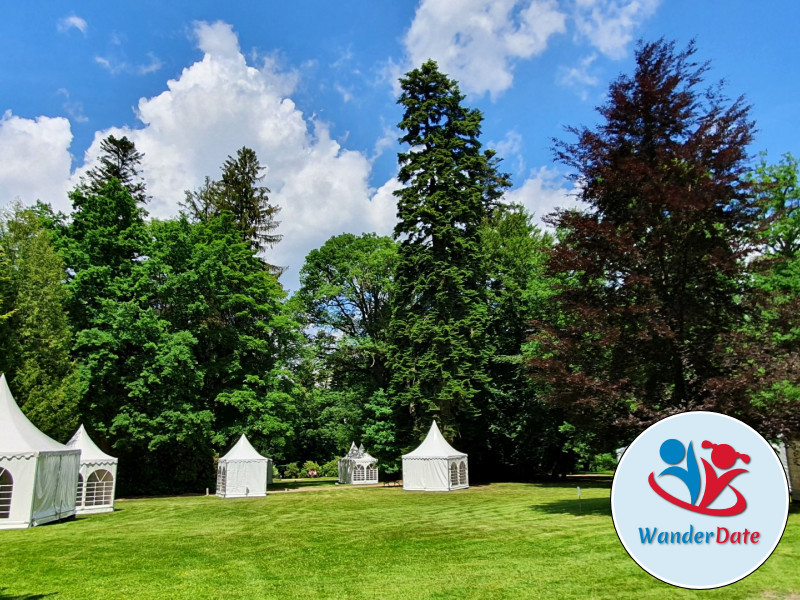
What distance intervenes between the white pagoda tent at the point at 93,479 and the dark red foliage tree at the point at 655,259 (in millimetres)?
15868

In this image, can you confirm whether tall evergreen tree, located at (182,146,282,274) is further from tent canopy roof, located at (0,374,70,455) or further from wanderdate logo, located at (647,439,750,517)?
wanderdate logo, located at (647,439,750,517)

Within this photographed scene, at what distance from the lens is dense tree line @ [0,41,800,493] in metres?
13.9

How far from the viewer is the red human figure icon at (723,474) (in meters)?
3.95

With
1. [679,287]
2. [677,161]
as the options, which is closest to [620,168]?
[677,161]

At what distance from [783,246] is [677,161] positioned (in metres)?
14.4

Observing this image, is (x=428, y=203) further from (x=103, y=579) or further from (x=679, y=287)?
(x=103, y=579)

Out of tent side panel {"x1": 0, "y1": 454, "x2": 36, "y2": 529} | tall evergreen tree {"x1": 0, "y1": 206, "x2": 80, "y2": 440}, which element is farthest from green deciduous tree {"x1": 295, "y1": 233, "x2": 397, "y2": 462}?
tent side panel {"x1": 0, "y1": 454, "x2": 36, "y2": 529}

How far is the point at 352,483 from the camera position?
34812 mm

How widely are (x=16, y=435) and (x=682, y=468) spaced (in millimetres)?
17966

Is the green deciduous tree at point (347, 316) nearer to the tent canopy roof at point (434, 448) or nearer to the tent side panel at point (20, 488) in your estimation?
the tent canopy roof at point (434, 448)

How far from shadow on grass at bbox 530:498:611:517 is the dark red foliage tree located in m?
2.00

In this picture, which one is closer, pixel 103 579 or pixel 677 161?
pixel 103 579

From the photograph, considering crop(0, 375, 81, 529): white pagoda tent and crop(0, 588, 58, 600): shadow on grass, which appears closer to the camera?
crop(0, 588, 58, 600): shadow on grass

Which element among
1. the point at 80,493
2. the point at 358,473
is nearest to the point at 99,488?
the point at 80,493
